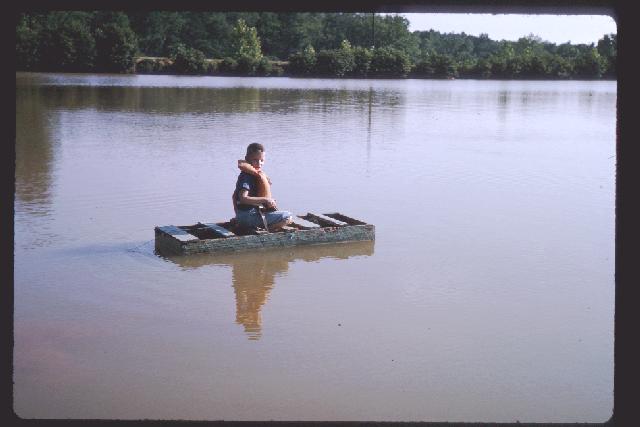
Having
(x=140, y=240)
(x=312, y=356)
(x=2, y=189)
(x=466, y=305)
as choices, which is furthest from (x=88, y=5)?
(x=140, y=240)

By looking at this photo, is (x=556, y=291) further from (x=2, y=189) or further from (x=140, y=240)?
(x=2, y=189)

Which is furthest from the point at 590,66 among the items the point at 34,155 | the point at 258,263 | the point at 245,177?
the point at 258,263

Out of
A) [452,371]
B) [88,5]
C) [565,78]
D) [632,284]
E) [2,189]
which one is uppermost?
[565,78]

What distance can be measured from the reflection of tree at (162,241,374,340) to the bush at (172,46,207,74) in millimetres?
47212

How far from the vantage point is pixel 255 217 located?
8.16 meters

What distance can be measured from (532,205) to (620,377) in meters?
8.41

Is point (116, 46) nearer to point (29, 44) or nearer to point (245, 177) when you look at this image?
point (29, 44)

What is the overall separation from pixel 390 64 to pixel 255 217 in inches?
1915

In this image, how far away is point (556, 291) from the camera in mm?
7023

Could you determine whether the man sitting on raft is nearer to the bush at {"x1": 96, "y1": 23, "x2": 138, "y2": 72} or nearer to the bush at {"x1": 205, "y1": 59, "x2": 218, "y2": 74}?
the bush at {"x1": 96, "y1": 23, "x2": 138, "y2": 72}

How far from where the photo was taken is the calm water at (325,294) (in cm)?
479

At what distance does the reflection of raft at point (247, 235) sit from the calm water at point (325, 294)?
0.37 feet

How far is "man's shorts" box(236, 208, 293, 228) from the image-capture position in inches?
320

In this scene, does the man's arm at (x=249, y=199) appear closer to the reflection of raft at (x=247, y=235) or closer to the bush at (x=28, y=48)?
the reflection of raft at (x=247, y=235)
